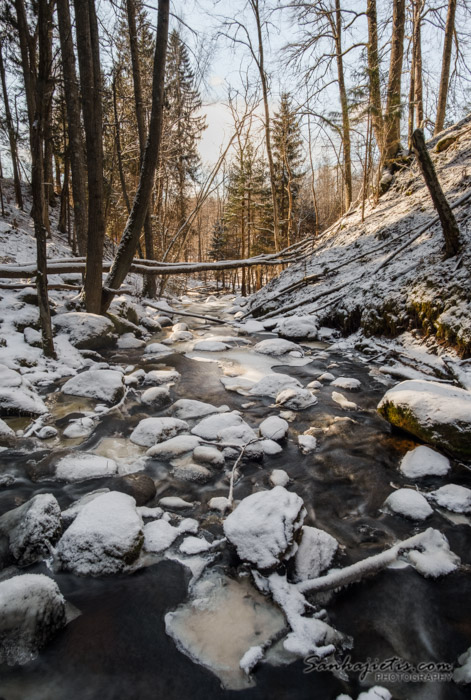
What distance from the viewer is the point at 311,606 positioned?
5.86ft

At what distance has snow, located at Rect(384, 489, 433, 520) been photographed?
2455mm

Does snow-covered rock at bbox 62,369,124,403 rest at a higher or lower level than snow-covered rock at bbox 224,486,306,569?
higher

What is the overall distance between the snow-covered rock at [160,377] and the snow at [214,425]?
1.81m

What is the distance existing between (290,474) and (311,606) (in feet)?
4.35

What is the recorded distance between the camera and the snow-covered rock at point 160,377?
18.0 feet

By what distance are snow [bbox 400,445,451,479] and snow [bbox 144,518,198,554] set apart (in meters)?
2.01

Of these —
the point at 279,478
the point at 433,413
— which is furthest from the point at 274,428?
the point at 433,413

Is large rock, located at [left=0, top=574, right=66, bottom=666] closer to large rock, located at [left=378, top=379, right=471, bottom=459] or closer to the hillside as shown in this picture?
large rock, located at [left=378, top=379, right=471, bottom=459]

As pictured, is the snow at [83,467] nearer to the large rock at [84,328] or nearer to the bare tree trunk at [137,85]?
the large rock at [84,328]

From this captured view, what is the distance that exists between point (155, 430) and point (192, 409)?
759 mm

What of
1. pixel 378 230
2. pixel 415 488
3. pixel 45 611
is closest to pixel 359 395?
pixel 415 488

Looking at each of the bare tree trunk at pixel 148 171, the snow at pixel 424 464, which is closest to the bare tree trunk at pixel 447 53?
the bare tree trunk at pixel 148 171

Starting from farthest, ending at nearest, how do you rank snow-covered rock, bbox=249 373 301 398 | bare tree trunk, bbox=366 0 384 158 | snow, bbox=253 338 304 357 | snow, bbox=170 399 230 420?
bare tree trunk, bbox=366 0 384 158
snow, bbox=253 338 304 357
snow-covered rock, bbox=249 373 301 398
snow, bbox=170 399 230 420

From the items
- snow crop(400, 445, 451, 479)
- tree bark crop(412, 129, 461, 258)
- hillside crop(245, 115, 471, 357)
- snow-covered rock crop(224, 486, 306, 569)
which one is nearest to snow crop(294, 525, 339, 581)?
snow-covered rock crop(224, 486, 306, 569)
